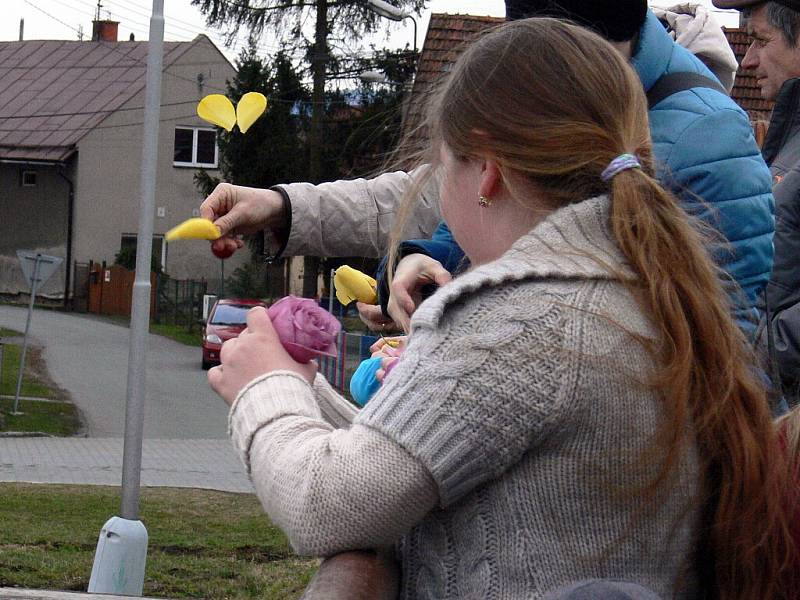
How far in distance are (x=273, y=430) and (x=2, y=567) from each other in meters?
6.67

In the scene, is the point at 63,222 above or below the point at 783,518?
below

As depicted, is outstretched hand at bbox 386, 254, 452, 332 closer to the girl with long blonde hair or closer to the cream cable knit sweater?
the girl with long blonde hair

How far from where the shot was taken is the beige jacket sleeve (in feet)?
7.54

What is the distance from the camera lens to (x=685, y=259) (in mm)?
1569

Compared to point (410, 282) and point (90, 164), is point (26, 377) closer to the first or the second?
point (90, 164)

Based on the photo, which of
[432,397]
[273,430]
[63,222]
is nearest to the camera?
[432,397]

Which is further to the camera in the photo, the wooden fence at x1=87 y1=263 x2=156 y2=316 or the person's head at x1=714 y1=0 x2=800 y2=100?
the wooden fence at x1=87 y1=263 x2=156 y2=316

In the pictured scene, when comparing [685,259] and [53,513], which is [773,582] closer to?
[685,259]

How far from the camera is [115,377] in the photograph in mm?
24953

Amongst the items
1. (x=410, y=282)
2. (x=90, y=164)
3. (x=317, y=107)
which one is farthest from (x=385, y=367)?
(x=90, y=164)

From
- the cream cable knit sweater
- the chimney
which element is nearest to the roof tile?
the chimney

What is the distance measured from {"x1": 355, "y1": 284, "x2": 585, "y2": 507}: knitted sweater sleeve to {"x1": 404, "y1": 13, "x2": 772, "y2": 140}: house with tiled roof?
1.72 ft

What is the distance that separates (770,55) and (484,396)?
1942 millimetres

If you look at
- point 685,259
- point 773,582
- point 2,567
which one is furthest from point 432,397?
point 2,567
